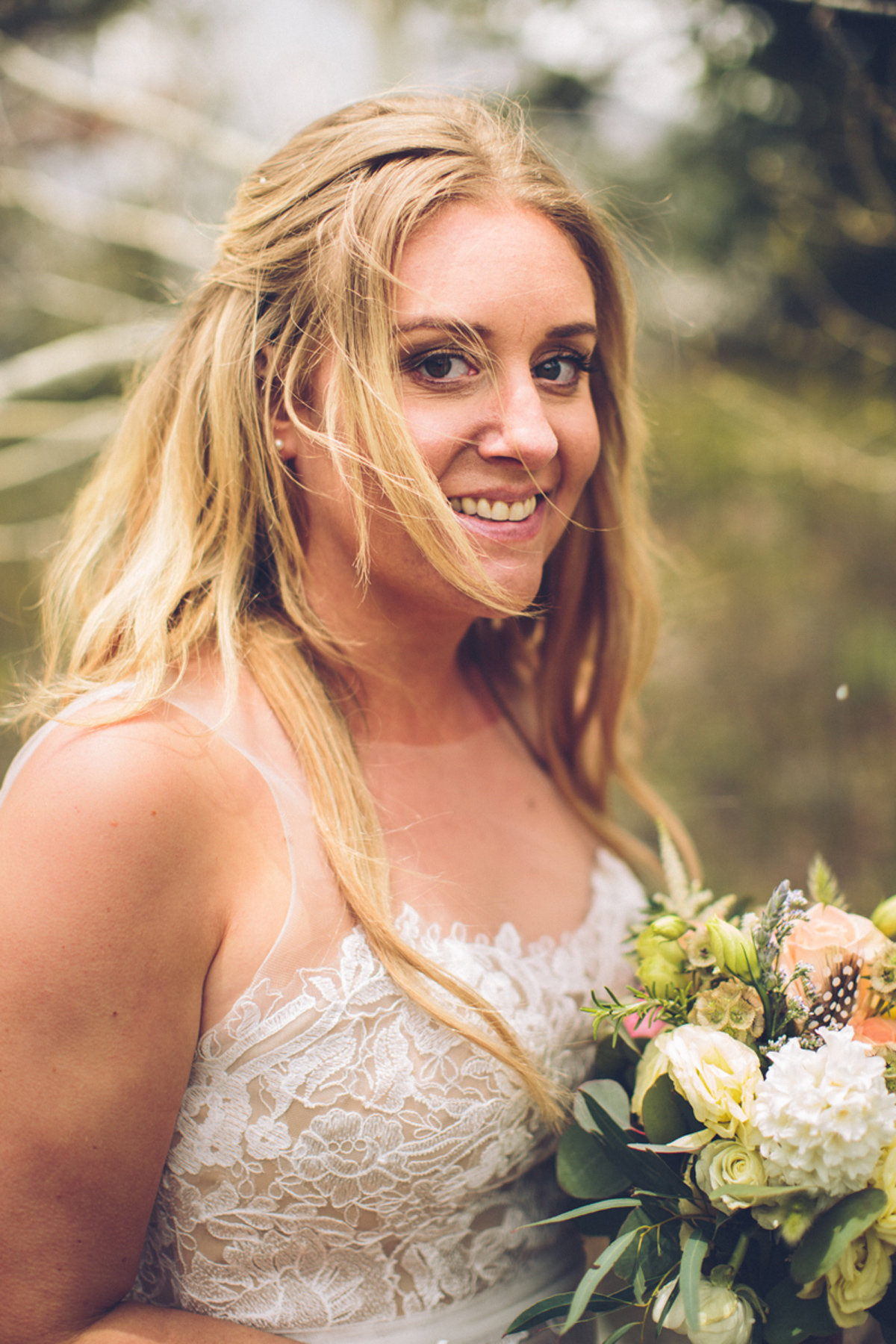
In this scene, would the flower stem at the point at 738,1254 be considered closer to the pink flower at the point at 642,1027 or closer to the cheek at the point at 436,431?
the pink flower at the point at 642,1027

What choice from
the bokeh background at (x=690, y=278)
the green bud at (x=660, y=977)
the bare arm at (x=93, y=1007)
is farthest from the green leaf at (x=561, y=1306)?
the bokeh background at (x=690, y=278)

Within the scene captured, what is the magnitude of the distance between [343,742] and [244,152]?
384cm

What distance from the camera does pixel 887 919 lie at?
4.17ft

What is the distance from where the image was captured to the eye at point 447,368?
1353 mm

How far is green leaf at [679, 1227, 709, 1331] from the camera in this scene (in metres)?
0.94

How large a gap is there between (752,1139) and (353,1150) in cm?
53

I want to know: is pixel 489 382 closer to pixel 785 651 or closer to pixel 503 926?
pixel 503 926

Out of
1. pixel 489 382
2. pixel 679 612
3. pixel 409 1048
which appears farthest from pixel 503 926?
pixel 679 612

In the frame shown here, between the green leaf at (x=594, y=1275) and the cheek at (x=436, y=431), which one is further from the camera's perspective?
the cheek at (x=436, y=431)

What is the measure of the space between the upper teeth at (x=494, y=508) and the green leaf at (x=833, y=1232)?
1011mm

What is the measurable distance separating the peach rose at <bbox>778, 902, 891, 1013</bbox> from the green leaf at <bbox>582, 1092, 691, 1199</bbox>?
30 cm

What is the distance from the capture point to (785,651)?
4449 mm

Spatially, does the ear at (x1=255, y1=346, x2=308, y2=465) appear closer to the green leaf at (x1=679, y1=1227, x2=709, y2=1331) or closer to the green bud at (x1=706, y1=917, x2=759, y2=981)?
the green bud at (x1=706, y1=917, x2=759, y2=981)

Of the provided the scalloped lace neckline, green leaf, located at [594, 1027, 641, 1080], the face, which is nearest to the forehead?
the face
